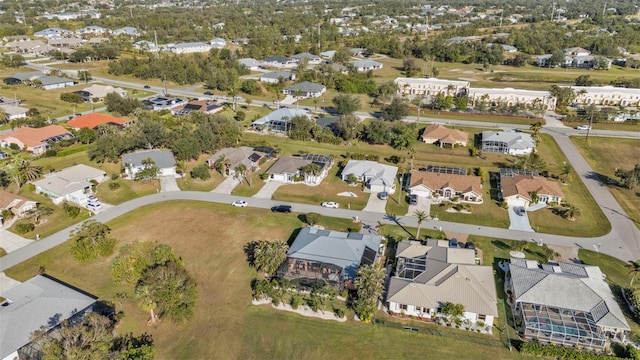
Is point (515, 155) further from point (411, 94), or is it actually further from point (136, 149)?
point (136, 149)

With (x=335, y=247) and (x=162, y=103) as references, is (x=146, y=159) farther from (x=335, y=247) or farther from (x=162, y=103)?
(x=162, y=103)

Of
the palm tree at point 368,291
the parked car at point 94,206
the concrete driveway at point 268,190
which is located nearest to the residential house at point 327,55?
the concrete driveway at point 268,190

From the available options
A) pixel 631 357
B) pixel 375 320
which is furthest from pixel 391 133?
pixel 631 357

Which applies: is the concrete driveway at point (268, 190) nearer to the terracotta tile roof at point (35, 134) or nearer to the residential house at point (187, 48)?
the terracotta tile roof at point (35, 134)

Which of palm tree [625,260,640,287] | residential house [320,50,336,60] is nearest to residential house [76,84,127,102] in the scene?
residential house [320,50,336,60]

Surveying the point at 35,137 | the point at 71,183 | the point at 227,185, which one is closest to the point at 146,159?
the point at 71,183
